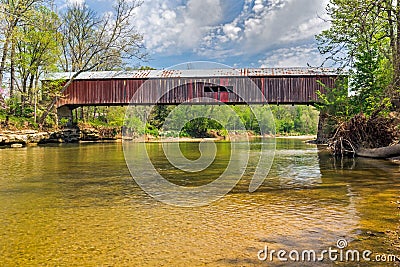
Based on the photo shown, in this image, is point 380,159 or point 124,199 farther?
point 380,159

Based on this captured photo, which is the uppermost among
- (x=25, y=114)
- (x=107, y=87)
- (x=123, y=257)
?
(x=107, y=87)

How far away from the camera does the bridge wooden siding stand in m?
29.2

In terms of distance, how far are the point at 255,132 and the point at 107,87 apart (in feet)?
168

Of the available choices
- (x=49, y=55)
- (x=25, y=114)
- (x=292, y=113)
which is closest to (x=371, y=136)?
(x=25, y=114)

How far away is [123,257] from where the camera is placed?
141 inches

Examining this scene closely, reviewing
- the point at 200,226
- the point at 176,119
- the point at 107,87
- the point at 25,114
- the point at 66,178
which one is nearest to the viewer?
the point at 200,226

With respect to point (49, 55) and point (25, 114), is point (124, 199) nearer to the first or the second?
point (25, 114)

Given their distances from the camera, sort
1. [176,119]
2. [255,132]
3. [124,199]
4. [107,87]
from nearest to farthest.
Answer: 1. [124,199]
2. [107,87]
3. [176,119]
4. [255,132]

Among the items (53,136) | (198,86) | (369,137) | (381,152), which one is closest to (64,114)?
(53,136)

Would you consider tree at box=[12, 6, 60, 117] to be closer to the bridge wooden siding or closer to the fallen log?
the bridge wooden siding

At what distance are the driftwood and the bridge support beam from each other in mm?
25160

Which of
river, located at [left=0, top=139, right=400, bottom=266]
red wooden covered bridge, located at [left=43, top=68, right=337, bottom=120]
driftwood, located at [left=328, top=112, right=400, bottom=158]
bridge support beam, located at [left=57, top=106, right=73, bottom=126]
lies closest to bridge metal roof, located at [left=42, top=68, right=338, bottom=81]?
red wooden covered bridge, located at [left=43, top=68, right=337, bottom=120]

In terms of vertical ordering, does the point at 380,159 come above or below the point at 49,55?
below

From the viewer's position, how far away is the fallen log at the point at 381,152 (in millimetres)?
13361
